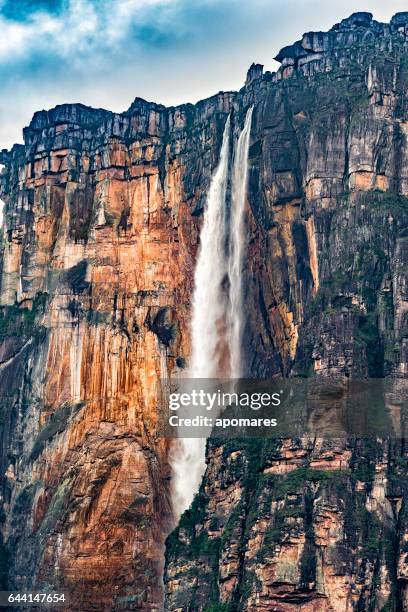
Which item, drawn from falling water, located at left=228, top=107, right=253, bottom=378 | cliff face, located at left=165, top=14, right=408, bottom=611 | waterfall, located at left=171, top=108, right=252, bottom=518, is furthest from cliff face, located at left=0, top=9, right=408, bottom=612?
waterfall, located at left=171, top=108, right=252, bottom=518

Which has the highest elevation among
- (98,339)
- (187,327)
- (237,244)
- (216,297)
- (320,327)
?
(237,244)

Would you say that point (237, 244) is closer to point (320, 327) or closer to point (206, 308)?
point (206, 308)

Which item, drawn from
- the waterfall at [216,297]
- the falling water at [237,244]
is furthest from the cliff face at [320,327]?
the waterfall at [216,297]

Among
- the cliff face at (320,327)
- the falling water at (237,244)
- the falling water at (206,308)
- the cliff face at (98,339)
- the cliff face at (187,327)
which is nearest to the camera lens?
the cliff face at (320,327)

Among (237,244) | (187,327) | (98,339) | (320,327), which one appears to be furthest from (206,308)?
(320,327)

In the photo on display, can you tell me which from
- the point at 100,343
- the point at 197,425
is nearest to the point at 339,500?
the point at 197,425

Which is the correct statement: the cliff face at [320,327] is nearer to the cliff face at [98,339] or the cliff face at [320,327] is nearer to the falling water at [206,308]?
the falling water at [206,308]
